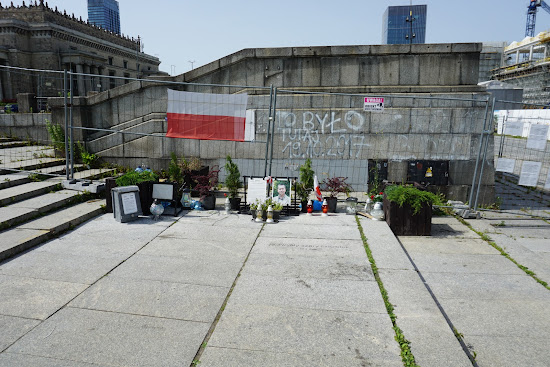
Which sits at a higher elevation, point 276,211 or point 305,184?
point 305,184

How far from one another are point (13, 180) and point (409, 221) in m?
8.63

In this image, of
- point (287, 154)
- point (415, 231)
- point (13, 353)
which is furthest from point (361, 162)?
point (13, 353)

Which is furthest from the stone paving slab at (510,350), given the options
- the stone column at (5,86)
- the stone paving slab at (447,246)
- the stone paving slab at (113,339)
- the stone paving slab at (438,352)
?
the stone column at (5,86)

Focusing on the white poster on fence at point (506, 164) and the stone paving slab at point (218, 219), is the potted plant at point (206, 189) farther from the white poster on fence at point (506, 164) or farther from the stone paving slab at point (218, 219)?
the white poster on fence at point (506, 164)

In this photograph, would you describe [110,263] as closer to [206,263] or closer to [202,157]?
[206,263]

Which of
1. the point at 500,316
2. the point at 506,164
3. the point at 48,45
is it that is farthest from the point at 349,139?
the point at 48,45

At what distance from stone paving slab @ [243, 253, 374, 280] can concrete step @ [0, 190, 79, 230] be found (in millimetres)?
4294

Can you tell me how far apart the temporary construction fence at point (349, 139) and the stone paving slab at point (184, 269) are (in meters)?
3.92

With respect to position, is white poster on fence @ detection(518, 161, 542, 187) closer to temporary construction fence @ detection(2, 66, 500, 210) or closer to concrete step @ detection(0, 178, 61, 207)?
temporary construction fence @ detection(2, 66, 500, 210)

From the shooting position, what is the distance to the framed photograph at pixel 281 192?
316 inches

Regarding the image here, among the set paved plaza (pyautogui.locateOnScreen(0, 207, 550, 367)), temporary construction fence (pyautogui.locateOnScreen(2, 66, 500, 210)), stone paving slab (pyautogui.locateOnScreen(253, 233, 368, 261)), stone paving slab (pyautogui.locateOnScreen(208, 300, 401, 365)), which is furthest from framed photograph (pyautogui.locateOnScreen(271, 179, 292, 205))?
stone paving slab (pyautogui.locateOnScreen(208, 300, 401, 365))

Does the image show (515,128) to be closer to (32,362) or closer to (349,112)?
(349,112)

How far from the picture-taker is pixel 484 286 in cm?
484

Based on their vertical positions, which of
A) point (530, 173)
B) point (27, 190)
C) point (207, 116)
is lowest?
point (27, 190)
